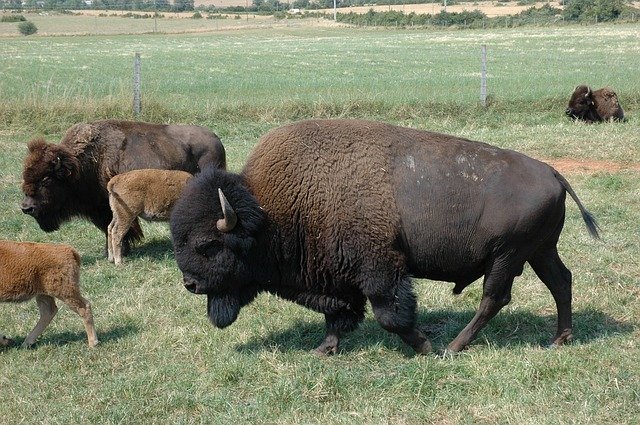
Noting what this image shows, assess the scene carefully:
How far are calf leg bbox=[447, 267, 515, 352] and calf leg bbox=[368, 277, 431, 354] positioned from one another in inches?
18.5

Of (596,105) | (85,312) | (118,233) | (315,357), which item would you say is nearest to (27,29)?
(596,105)

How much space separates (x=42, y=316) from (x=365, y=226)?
3067mm

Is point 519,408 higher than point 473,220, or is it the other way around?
point 473,220

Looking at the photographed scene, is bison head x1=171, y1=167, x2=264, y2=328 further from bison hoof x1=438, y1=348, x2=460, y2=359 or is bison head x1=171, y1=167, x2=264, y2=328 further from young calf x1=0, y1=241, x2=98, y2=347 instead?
bison hoof x1=438, y1=348, x2=460, y2=359

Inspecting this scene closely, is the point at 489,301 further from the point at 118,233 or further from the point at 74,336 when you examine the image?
the point at 118,233

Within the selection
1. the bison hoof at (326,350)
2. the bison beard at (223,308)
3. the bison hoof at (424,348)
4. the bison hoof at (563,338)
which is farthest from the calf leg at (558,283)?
the bison beard at (223,308)

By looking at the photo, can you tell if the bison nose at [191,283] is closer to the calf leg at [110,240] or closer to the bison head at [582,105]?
the calf leg at [110,240]

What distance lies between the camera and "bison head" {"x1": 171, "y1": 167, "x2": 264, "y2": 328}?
6652 millimetres

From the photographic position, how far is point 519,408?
561 cm

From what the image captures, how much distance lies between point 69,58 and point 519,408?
148ft

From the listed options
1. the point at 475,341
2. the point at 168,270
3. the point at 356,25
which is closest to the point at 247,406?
the point at 475,341

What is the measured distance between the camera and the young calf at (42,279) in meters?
7.04

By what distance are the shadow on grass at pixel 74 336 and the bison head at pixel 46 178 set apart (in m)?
3.22

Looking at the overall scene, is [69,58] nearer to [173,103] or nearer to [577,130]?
[173,103]
